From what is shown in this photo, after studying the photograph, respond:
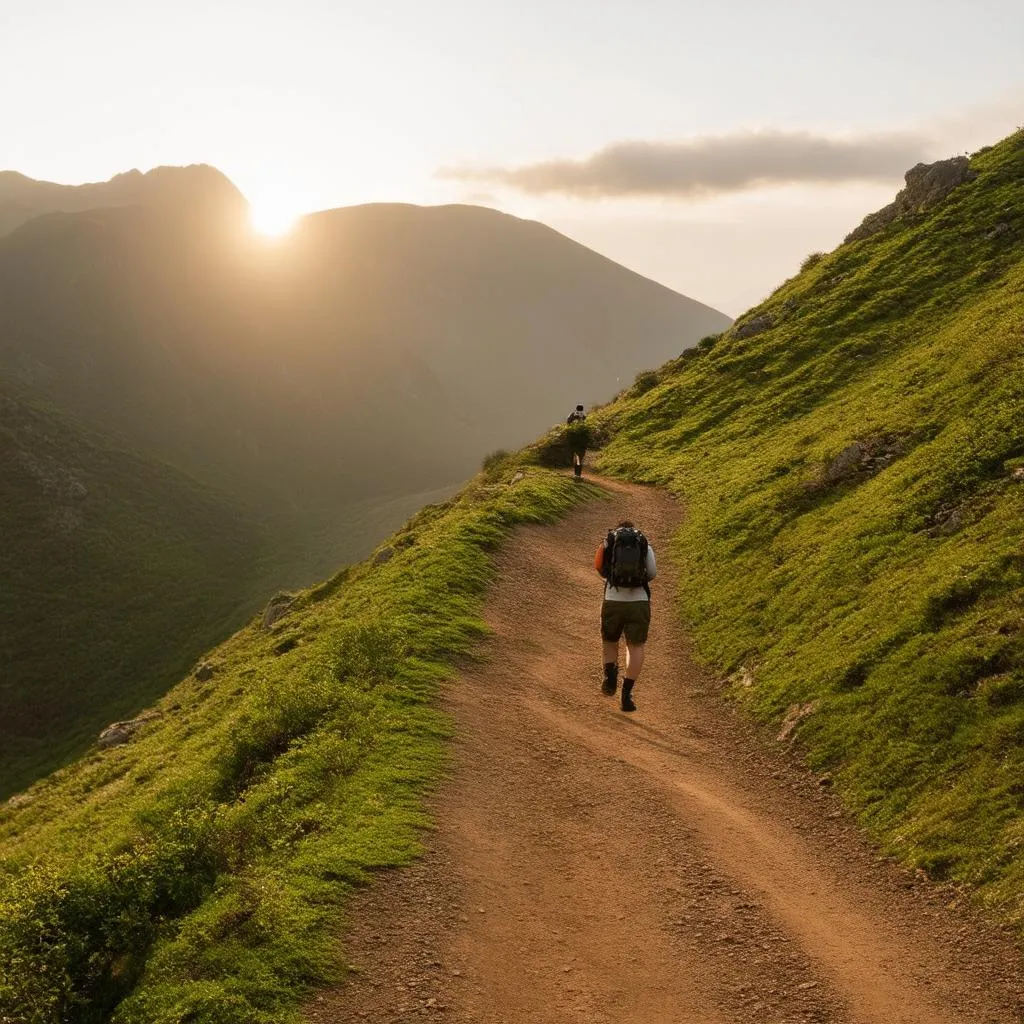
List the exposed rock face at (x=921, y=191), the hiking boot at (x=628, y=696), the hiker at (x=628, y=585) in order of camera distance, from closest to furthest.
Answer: the hiker at (x=628, y=585) < the hiking boot at (x=628, y=696) < the exposed rock face at (x=921, y=191)

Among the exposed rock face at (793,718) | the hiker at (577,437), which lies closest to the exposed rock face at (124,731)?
the hiker at (577,437)

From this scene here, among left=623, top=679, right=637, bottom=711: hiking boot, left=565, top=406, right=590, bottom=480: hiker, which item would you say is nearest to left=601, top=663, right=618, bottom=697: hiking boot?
left=623, top=679, right=637, bottom=711: hiking boot

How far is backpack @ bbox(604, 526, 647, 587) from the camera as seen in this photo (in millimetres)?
16219

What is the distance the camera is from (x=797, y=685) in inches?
693

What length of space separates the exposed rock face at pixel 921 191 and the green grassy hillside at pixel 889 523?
181cm

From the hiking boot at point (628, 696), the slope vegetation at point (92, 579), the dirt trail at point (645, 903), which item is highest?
the hiking boot at point (628, 696)

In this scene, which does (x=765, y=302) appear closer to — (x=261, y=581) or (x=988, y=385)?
(x=988, y=385)

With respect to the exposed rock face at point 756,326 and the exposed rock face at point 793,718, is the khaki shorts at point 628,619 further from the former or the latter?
the exposed rock face at point 756,326

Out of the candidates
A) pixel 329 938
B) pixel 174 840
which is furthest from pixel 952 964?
pixel 174 840

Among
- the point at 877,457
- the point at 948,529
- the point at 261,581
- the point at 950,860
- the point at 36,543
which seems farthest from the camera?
the point at 261,581

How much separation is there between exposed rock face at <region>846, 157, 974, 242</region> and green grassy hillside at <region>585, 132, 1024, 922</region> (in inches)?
71.4

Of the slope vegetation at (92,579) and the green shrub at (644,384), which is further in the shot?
the green shrub at (644,384)

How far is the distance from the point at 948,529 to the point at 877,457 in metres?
8.08

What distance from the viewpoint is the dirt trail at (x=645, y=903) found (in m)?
9.21
